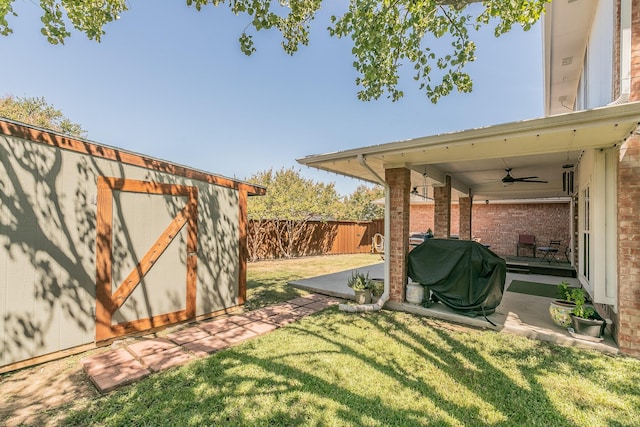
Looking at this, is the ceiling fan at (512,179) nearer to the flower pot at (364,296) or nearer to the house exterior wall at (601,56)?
the house exterior wall at (601,56)

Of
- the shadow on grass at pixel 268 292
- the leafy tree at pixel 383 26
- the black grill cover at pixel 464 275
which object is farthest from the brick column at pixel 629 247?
the shadow on grass at pixel 268 292

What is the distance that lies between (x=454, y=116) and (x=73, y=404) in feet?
53.5

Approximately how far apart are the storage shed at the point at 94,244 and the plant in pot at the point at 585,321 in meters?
5.68

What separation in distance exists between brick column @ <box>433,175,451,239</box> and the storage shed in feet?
21.1

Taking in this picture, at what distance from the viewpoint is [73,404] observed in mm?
2543

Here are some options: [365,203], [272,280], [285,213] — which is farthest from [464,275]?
[365,203]

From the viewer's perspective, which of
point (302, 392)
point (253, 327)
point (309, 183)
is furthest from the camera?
point (309, 183)

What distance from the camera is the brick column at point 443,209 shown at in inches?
328

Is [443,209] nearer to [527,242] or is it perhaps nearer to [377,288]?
[377,288]

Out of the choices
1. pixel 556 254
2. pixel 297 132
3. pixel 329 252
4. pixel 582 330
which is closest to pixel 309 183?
pixel 297 132

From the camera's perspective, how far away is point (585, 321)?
12.7ft

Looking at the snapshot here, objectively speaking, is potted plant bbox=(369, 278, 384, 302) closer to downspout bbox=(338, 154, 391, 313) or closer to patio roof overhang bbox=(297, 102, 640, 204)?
downspout bbox=(338, 154, 391, 313)

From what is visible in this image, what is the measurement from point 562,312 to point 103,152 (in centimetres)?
710

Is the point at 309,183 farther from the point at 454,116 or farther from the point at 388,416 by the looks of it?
the point at 388,416
